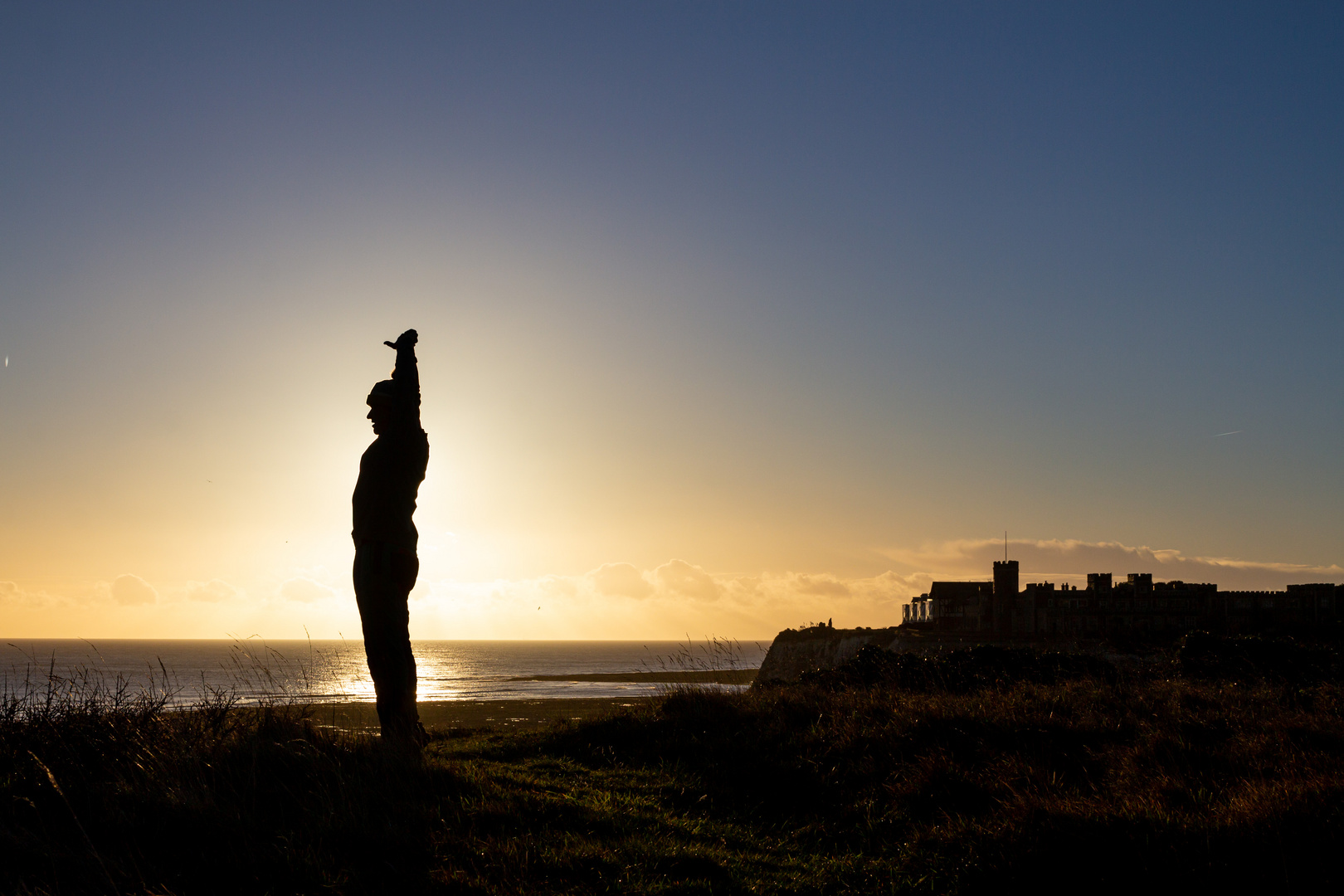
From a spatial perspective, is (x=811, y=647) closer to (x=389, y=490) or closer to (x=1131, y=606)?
(x=1131, y=606)

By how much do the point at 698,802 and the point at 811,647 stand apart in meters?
50.1

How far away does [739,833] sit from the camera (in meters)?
6.66

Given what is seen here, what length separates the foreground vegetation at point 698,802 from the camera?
5168mm

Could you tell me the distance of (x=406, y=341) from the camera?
31.6 feet

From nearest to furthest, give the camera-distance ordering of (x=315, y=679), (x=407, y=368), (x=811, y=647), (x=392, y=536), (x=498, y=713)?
1. (x=392, y=536)
2. (x=407, y=368)
3. (x=315, y=679)
4. (x=498, y=713)
5. (x=811, y=647)

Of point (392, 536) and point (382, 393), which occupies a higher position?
point (382, 393)

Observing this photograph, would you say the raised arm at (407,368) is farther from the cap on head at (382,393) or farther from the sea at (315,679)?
the sea at (315,679)

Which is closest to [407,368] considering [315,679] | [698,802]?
[315,679]

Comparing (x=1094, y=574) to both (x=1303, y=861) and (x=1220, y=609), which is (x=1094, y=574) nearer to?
(x=1220, y=609)

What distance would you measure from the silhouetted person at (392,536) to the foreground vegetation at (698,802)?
901 mm

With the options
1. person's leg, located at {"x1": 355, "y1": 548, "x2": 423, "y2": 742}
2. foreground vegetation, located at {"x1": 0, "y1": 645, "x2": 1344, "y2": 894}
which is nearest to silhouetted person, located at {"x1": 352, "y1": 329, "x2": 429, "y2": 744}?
person's leg, located at {"x1": 355, "y1": 548, "x2": 423, "y2": 742}

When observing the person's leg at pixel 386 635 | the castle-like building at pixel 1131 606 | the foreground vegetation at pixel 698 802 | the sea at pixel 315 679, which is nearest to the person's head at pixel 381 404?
the person's leg at pixel 386 635

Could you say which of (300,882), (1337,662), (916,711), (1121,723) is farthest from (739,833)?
(1337,662)

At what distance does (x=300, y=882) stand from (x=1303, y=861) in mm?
5630
